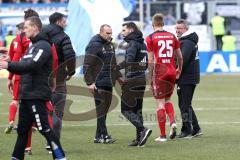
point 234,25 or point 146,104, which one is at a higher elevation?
point 234,25

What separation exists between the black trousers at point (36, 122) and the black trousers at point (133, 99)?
2.97 m

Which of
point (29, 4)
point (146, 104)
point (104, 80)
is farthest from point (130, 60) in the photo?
point (29, 4)

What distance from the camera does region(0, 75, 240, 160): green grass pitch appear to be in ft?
42.2

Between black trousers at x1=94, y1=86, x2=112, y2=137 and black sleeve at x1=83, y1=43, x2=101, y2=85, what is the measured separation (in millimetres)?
327

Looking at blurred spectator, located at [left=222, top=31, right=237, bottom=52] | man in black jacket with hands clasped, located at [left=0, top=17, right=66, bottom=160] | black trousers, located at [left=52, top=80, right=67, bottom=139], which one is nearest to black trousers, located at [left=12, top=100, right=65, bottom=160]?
man in black jacket with hands clasped, located at [left=0, top=17, right=66, bottom=160]

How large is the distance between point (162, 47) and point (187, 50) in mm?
912

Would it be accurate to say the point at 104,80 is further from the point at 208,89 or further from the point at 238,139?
the point at 208,89

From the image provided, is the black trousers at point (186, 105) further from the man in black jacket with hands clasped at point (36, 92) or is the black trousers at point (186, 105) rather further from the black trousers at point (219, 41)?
the black trousers at point (219, 41)

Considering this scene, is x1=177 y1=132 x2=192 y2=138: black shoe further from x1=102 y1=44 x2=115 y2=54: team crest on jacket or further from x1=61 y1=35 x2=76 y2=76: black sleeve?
x1=61 y1=35 x2=76 y2=76: black sleeve

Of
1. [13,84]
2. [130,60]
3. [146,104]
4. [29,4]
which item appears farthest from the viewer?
[29,4]

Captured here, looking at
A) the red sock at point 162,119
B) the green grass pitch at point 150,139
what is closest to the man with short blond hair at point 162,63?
the red sock at point 162,119

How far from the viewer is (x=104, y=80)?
14523 mm

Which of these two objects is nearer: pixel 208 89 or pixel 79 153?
pixel 79 153

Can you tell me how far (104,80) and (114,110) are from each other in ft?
19.3
